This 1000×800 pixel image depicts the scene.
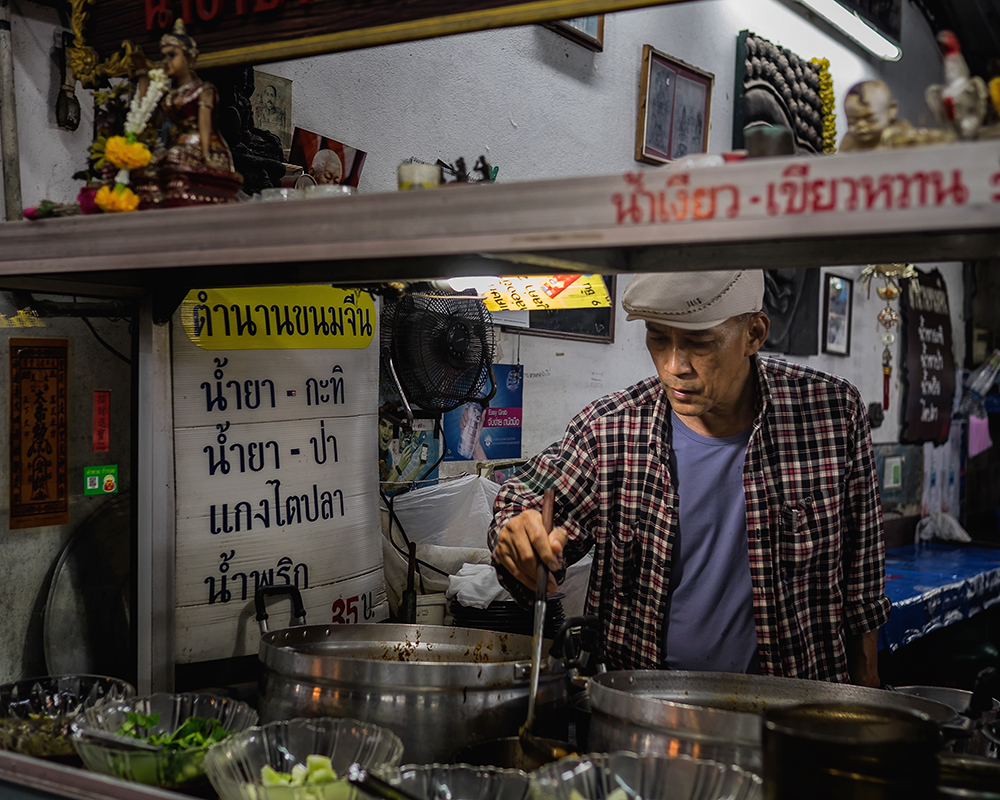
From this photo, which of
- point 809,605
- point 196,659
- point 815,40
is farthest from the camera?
point 815,40

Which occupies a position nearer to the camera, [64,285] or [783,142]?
[783,142]

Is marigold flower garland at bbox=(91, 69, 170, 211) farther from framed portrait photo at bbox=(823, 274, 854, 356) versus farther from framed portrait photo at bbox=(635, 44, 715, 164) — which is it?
framed portrait photo at bbox=(823, 274, 854, 356)

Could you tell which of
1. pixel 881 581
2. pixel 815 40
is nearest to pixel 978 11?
pixel 815 40

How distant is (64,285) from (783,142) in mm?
1395

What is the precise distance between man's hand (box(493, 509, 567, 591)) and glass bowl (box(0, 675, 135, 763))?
→ 753 millimetres

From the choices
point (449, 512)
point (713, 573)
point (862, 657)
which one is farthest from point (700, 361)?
point (449, 512)

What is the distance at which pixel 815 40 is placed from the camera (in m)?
5.87

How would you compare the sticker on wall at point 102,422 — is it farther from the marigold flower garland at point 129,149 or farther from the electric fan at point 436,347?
the electric fan at point 436,347

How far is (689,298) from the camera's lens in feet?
6.33

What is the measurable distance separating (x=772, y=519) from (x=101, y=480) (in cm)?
165

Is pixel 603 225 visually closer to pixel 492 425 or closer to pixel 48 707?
pixel 48 707

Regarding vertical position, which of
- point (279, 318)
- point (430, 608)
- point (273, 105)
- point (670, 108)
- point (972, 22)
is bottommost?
point (430, 608)

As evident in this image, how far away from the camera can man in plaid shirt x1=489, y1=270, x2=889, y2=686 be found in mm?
2076

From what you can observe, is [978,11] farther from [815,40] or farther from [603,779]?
[603,779]
